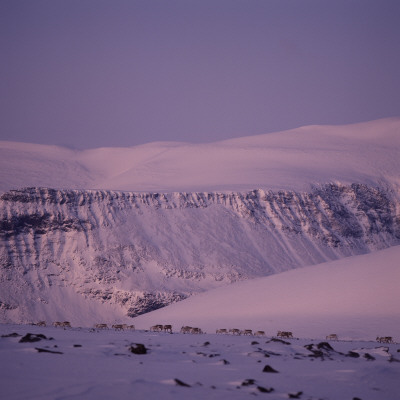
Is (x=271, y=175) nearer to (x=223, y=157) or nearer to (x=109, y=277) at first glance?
(x=223, y=157)

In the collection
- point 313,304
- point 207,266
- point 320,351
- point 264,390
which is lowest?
point 313,304

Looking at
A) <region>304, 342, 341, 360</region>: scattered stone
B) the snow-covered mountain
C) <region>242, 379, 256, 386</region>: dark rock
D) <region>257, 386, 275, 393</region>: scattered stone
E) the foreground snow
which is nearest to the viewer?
the foreground snow

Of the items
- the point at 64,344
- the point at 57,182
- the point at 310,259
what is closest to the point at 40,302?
the point at 310,259

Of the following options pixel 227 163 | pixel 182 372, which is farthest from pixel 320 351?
pixel 227 163

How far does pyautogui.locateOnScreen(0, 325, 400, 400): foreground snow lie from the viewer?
11695mm

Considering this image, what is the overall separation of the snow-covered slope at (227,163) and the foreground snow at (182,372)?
9929cm

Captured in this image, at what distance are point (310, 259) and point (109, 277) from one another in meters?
39.2

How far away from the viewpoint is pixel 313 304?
49062 mm

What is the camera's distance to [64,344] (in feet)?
57.7

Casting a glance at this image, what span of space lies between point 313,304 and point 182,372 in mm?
36688

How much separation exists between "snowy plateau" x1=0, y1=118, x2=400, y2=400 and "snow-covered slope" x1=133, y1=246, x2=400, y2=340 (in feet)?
0.84

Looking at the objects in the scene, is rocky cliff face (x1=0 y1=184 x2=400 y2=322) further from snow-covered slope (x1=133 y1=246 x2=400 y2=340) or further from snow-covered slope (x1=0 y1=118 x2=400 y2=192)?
snow-covered slope (x1=133 y1=246 x2=400 y2=340)

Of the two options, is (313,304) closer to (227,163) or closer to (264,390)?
(264,390)

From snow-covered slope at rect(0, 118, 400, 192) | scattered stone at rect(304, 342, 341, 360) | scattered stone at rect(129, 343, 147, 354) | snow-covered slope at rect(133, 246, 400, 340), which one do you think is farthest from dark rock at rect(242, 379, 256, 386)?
snow-covered slope at rect(0, 118, 400, 192)
